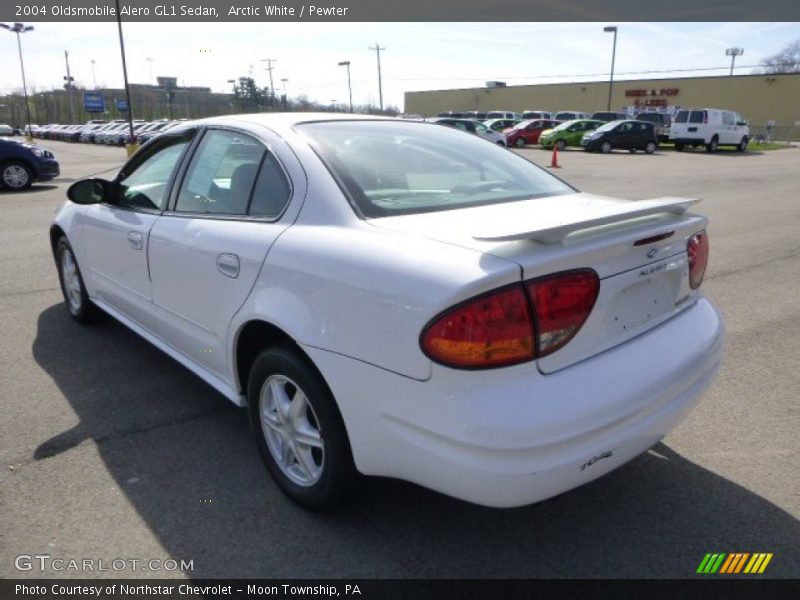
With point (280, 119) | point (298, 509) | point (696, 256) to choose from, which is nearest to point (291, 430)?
point (298, 509)

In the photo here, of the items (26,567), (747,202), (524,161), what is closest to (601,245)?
(524,161)

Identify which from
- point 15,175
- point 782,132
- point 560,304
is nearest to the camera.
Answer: point 560,304

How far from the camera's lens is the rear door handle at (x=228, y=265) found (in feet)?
9.03

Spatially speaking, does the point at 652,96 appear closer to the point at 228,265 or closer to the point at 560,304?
the point at 228,265

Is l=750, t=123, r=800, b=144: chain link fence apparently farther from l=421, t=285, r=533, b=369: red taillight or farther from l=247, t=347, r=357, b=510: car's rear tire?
l=421, t=285, r=533, b=369: red taillight

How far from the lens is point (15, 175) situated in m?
14.3

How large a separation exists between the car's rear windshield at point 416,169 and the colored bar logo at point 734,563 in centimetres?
168

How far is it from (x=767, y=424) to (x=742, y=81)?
64.4 metres

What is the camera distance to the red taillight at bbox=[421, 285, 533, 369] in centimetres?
193

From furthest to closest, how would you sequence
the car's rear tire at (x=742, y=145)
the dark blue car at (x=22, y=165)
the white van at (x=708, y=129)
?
the car's rear tire at (x=742, y=145) < the white van at (x=708, y=129) < the dark blue car at (x=22, y=165)

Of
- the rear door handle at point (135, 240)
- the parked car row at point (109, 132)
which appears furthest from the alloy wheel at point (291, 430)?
the parked car row at point (109, 132)

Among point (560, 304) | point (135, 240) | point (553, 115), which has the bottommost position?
point (135, 240)

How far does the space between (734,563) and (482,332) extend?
1.41m

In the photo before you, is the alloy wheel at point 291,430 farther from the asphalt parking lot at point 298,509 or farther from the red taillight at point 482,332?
the red taillight at point 482,332
